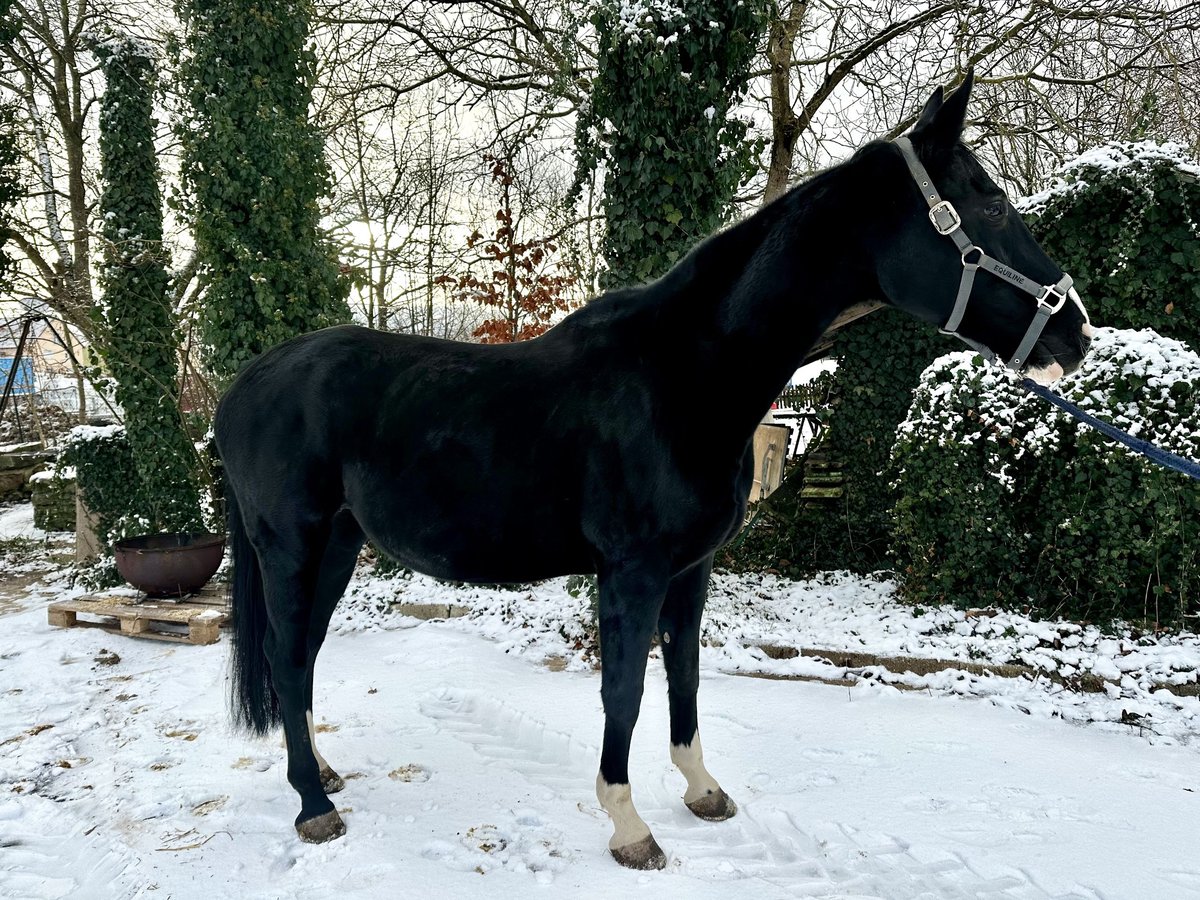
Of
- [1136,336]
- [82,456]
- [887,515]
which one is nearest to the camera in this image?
[1136,336]

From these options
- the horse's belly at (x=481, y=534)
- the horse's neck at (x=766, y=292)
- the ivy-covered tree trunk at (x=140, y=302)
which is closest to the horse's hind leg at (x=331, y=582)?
the horse's belly at (x=481, y=534)

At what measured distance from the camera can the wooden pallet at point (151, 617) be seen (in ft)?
17.6

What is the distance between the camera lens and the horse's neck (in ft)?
7.50

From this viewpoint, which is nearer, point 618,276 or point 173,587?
point 618,276

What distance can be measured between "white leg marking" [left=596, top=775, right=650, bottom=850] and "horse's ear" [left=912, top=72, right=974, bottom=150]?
2269mm

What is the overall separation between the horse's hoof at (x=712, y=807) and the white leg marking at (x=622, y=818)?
15.0 inches

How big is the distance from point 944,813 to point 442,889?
1.92m

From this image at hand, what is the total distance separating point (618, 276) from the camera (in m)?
5.03

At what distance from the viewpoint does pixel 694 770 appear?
289 cm

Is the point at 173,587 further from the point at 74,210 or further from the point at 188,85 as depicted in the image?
the point at 74,210

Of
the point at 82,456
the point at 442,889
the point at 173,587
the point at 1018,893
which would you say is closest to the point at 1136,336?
the point at 1018,893

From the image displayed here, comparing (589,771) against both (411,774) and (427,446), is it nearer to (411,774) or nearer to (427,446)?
(411,774)

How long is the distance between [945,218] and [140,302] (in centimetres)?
782

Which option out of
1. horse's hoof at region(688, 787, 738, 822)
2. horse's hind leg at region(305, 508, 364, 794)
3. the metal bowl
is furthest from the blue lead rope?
the metal bowl
